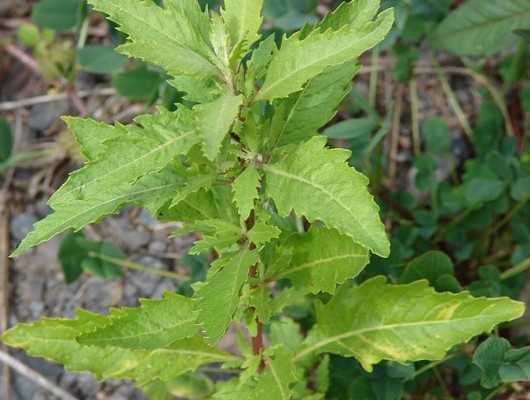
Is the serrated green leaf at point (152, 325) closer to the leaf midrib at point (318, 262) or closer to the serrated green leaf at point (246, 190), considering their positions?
the leaf midrib at point (318, 262)

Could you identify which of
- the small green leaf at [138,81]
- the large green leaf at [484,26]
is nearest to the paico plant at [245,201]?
the small green leaf at [138,81]

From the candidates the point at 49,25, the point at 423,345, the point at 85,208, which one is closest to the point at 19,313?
the point at 49,25

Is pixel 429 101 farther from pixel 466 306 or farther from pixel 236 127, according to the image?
pixel 236 127

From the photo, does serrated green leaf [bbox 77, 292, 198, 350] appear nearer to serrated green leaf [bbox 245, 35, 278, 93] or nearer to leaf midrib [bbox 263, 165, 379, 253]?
leaf midrib [bbox 263, 165, 379, 253]

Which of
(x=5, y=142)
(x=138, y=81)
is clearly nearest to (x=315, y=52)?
(x=138, y=81)

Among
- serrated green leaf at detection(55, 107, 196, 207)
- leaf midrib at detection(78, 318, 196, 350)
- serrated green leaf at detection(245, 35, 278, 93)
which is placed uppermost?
serrated green leaf at detection(245, 35, 278, 93)

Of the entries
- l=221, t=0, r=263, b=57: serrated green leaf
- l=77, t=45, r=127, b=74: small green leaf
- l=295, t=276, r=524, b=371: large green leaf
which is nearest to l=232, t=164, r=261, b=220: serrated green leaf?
l=221, t=0, r=263, b=57: serrated green leaf
